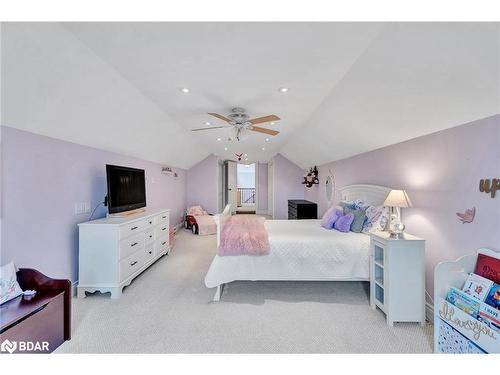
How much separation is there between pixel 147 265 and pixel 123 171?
1429 mm

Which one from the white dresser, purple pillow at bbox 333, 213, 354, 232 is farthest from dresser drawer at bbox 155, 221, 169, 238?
purple pillow at bbox 333, 213, 354, 232

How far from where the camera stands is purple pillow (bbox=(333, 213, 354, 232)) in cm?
301

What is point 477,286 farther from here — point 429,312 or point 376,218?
point 376,218

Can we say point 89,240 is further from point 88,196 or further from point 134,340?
point 134,340

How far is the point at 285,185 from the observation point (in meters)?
7.71

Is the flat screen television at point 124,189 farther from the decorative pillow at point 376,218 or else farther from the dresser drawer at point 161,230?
the decorative pillow at point 376,218

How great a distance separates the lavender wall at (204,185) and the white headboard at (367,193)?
13.9 feet

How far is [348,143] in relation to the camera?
3.71 m

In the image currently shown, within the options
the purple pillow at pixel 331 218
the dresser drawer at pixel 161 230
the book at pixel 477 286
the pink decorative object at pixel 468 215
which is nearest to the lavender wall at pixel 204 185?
the dresser drawer at pixel 161 230

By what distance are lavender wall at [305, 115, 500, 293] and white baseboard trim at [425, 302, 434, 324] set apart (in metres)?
0.16

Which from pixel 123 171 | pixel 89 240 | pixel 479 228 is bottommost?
pixel 89 240

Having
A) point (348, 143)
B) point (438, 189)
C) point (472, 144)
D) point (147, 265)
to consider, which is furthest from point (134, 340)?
point (348, 143)

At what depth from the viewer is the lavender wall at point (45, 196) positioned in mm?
1941

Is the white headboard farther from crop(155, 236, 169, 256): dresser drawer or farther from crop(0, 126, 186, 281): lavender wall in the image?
crop(0, 126, 186, 281): lavender wall
